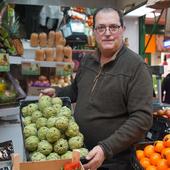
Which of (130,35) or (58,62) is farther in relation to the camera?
(130,35)

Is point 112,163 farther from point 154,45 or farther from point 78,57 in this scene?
point 154,45

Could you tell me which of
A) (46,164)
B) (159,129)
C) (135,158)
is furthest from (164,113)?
(46,164)

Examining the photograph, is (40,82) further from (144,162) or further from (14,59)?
(144,162)

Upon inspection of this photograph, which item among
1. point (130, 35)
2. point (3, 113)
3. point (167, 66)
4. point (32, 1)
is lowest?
point (167, 66)

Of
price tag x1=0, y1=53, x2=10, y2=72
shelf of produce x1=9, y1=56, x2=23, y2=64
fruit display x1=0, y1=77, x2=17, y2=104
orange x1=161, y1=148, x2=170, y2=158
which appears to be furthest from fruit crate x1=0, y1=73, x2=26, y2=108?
orange x1=161, y1=148, x2=170, y2=158

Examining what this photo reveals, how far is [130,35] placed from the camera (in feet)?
20.1

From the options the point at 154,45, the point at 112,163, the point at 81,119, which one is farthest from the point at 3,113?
the point at 154,45

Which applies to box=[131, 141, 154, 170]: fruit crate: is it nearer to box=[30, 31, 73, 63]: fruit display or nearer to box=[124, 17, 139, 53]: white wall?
box=[30, 31, 73, 63]: fruit display

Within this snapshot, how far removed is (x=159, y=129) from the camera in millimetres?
3391

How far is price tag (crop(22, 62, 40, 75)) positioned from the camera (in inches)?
171

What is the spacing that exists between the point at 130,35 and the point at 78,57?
959 mm

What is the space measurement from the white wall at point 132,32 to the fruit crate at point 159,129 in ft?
9.18

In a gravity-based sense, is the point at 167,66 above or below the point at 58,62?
below

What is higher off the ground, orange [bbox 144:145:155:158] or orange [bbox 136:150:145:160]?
orange [bbox 144:145:155:158]
